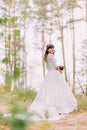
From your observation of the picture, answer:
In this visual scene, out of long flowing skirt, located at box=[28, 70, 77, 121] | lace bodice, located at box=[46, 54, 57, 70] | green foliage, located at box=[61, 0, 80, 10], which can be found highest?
green foliage, located at box=[61, 0, 80, 10]

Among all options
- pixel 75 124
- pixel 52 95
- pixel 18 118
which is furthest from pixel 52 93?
pixel 18 118

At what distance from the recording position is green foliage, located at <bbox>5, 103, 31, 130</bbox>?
540mm

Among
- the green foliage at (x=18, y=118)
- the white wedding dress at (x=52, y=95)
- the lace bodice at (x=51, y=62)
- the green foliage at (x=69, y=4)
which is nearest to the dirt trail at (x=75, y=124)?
the white wedding dress at (x=52, y=95)

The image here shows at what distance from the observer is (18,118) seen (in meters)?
0.56

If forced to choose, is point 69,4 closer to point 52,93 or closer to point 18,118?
point 52,93

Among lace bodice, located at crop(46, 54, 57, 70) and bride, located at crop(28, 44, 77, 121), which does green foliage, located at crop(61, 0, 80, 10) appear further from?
lace bodice, located at crop(46, 54, 57, 70)

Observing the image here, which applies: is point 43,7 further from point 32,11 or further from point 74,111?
point 74,111

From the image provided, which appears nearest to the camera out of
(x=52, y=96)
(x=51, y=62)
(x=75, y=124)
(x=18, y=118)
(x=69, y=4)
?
(x=18, y=118)

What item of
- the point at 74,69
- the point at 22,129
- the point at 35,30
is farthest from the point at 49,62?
the point at 35,30

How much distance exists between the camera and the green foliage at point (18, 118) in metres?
0.54

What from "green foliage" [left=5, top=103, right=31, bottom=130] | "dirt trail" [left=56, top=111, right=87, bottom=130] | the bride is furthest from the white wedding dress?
"green foliage" [left=5, top=103, right=31, bottom=130]

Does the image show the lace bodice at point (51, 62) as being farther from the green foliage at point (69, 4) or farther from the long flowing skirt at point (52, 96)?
the green foliage at point (69, 4)

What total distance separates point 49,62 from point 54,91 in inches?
26.1

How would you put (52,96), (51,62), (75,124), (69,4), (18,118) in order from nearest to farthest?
(18,118)
(75,124)
(51,62)
(52,96)
(69,4)
